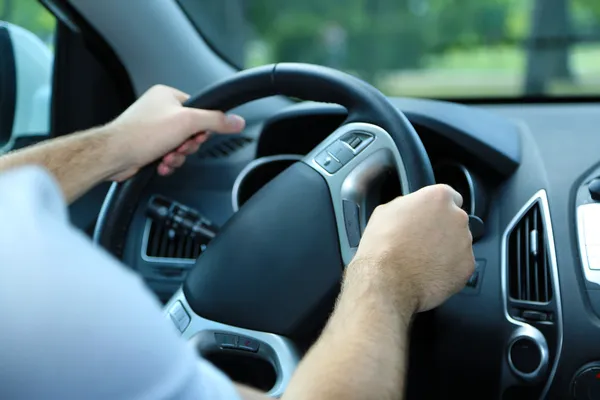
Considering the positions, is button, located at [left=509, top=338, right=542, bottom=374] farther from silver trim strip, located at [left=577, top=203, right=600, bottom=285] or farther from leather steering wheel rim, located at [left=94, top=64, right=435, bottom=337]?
leather steering wheel rim, located at [left=94, top=64, right=435, bottom=337]

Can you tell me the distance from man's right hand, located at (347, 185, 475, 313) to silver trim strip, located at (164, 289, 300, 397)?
14.5 inches

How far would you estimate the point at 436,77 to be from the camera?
34.9 feet

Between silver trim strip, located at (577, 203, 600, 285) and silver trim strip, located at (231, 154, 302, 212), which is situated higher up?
silver trim strip, located at (577, 203, 600, 285)

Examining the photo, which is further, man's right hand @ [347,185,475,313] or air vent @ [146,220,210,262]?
air vent @ [146,220,210,262]

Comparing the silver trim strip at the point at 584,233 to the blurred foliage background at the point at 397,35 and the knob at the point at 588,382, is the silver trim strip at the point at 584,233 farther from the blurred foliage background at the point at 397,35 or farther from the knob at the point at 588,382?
the blurred foliage background at the point at 397,35

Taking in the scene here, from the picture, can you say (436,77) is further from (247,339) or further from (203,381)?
(203,381)

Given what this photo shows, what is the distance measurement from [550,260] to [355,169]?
46 centimetres

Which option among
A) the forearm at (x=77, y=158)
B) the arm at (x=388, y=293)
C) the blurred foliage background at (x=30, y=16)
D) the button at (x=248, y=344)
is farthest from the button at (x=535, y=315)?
the blurred foliage background at (x=30, y=16)

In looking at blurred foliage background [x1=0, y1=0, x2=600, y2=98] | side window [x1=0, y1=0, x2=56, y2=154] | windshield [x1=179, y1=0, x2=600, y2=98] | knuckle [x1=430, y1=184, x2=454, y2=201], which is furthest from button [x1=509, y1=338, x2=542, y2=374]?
windshield [x1=179, y1=0, x2=600, y2=98]

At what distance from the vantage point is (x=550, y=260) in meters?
1.74

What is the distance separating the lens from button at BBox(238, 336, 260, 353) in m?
1.66

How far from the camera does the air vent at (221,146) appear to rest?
238 centimetres

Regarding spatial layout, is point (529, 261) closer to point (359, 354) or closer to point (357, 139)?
point (357, 139)

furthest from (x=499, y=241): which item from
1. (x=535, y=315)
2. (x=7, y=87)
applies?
(x=7, y=87)
